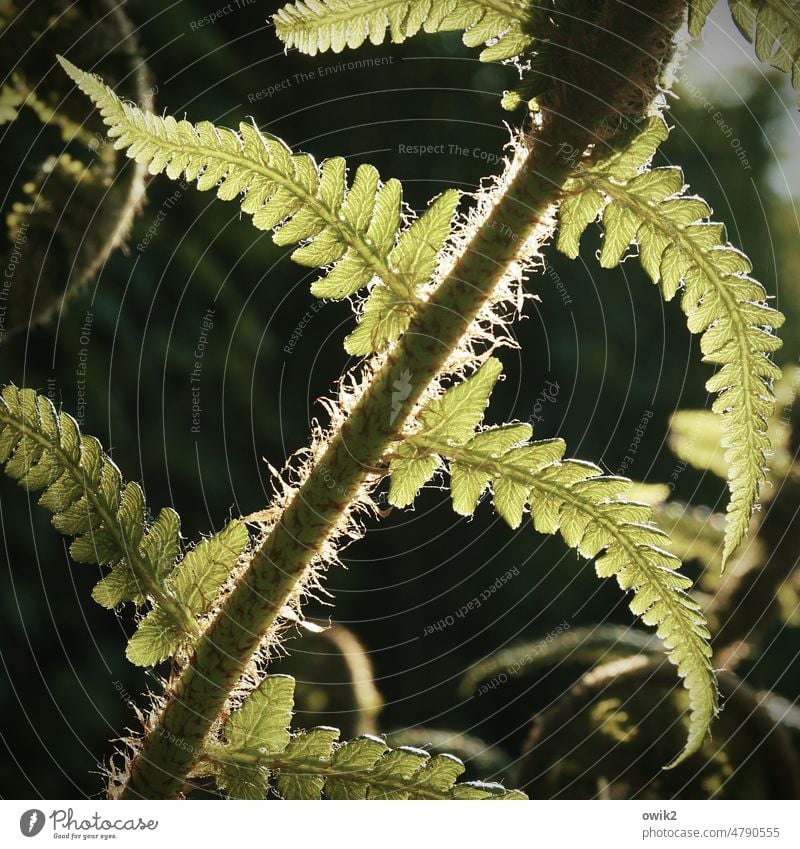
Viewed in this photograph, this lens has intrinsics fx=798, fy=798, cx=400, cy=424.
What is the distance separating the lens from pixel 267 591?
0.29 meters

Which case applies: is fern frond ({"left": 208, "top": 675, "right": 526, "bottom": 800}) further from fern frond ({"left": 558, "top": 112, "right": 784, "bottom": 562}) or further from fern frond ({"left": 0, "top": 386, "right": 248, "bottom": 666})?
fern frond ({"left": 558, "top": 112, "right": 784, "bottom": 562})

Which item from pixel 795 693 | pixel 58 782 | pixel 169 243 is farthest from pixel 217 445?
pixel 795 693

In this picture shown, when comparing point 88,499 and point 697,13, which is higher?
A: point 697,13

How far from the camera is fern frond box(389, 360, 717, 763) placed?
11.7 inches

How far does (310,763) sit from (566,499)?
148 millimetres

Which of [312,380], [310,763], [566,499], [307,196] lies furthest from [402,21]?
[312,380]

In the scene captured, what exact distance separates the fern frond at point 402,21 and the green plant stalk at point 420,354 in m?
0.03

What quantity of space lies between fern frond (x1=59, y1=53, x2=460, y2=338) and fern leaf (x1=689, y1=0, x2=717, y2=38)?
0.33 ft

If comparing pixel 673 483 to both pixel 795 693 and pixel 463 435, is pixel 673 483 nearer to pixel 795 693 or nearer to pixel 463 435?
pixel 795 693

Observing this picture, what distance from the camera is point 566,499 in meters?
0.30

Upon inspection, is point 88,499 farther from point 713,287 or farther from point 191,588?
point 713,287

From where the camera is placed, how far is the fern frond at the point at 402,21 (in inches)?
11.5

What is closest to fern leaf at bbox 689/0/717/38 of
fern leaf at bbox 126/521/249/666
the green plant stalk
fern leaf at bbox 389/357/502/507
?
the green plant stalk

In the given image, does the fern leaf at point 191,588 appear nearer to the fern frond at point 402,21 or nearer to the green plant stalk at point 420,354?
the green plant stalk at point 420,354
